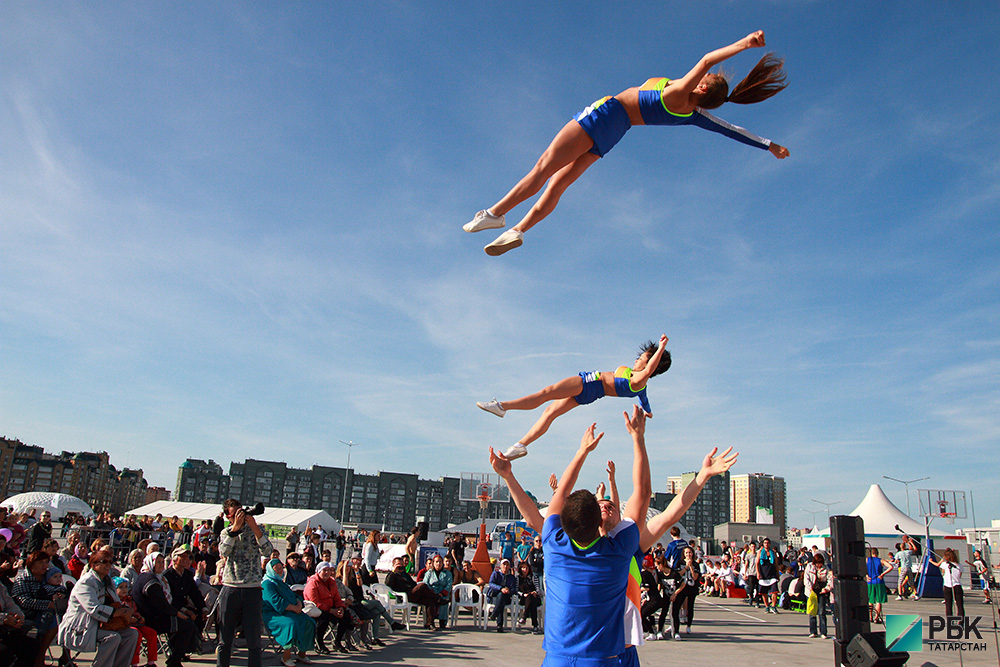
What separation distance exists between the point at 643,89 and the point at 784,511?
182678 mm

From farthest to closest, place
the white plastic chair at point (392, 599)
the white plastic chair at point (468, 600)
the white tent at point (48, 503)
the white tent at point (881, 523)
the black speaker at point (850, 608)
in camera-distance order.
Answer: the white tent at point (48, 503)
the white tent at point (881, 523)
the white plastic chair at point (468, 600)
the white plastic chair at point (392, 599)
the black speaker at point (850, 608)

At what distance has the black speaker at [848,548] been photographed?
549 cm

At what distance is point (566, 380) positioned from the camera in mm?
5793

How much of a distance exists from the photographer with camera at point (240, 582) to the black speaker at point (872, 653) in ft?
15.7

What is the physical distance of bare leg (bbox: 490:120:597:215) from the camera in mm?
3957

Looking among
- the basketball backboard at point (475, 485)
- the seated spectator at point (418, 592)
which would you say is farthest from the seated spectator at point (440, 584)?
the basketball backboard at point (475, 485)

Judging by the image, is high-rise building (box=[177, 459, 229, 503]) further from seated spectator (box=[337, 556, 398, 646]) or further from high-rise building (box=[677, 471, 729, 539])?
seated spectator (box=[337, 556, 398, 646])

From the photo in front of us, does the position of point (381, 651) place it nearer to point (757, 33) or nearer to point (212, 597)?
point (212, 597)

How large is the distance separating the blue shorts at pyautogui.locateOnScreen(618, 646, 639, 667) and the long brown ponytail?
292 centimetres

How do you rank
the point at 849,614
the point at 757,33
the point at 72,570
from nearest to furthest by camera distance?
the point at 757,33 < the point at 849,614 < the point at 72,570

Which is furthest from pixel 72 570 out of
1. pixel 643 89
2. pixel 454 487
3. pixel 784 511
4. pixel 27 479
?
pixel 784 511

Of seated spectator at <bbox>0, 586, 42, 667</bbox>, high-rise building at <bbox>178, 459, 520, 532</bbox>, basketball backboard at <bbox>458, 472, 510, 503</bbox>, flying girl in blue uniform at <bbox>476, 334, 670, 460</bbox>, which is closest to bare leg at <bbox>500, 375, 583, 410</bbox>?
flying girl in blue uniform at <bbox>476, 334, 670, 460</bbox>

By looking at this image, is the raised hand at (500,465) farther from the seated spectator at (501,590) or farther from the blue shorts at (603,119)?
the seated spectator at (501,590)

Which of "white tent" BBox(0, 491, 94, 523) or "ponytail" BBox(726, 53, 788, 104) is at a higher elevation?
"ponytail" BBox(726, 53, 788, 104)
